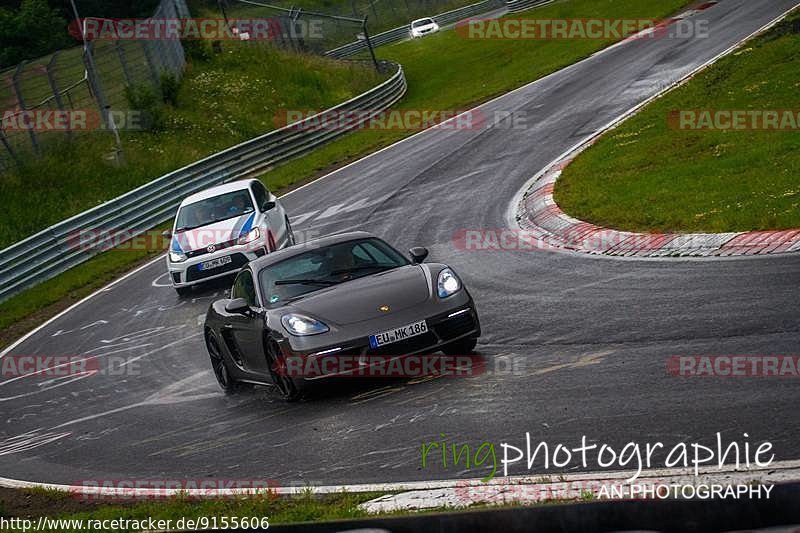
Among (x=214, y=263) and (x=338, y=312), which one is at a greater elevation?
(x=338, y=312)

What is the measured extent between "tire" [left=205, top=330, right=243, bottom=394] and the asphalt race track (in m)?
0.17

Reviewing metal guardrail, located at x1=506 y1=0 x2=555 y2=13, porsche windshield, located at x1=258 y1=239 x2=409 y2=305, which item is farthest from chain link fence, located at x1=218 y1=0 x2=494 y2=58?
porsche windshield, located at x1=258 y1=239 x2=409 y2=305

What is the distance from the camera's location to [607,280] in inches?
476

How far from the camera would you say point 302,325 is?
971 centimetres

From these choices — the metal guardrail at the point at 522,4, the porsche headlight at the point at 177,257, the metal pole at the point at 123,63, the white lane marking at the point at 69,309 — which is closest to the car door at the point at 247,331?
the porsche headlight at the point at 177,257

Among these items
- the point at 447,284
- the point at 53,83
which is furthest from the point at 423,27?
the point at 447,284

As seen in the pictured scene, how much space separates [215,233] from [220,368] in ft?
23.3

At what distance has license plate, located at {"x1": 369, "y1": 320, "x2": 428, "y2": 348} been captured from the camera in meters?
9.38

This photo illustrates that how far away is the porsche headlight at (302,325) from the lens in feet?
31.6

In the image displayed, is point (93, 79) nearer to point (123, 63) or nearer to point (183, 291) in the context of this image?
point (123, 63)

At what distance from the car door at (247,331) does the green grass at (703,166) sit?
17.8 ft

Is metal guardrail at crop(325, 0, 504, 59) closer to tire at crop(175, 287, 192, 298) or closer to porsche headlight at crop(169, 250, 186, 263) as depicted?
tire at crop(175, 287, 192, 298)

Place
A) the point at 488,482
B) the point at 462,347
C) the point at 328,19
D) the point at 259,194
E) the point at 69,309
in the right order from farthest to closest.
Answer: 1. the point at 328,19
2. the point at 69,309
3. the point at 259,194
4. the point at 462,347
5. the point at 488,482

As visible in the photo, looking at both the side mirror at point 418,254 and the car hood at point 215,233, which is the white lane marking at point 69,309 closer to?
the car hood at point 215,233
